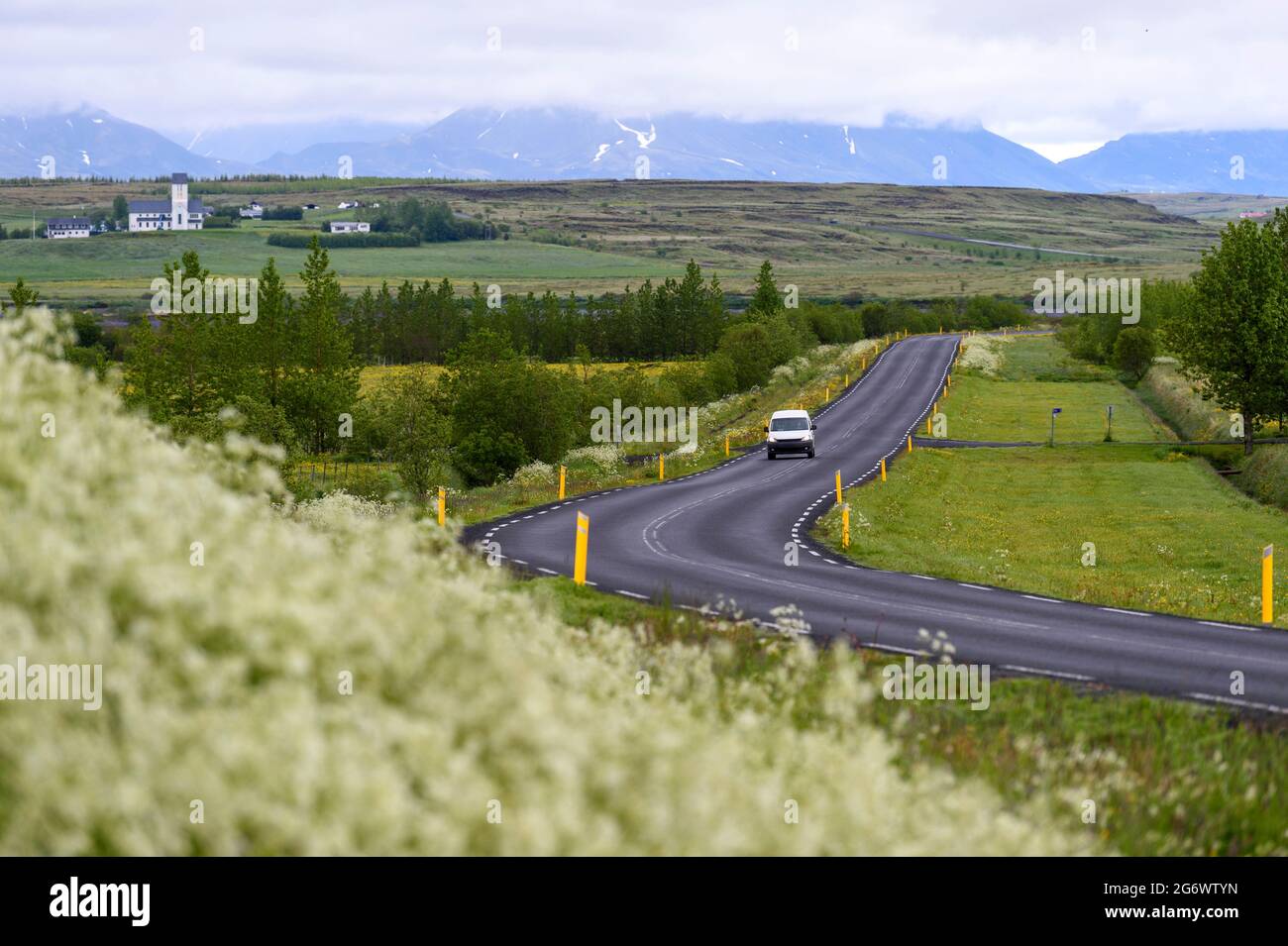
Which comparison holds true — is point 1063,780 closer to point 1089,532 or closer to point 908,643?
point 908,643

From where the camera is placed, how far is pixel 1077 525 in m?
41.7

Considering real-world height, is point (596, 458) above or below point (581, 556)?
below

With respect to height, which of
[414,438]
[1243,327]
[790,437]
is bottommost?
[790,437]

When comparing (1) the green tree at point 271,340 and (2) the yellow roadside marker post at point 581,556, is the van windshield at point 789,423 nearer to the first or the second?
(2) the yellow roadside marker post at point 581,556

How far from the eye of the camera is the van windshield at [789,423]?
54.1 m

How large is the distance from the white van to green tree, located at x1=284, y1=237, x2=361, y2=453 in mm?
36605

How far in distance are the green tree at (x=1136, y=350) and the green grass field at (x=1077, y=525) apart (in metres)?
35.5

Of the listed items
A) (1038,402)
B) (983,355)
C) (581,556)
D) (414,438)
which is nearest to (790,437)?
(414,438)

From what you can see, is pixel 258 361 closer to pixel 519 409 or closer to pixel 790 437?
pixel 519 409

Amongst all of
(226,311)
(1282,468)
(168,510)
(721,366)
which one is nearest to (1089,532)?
(1282,468)

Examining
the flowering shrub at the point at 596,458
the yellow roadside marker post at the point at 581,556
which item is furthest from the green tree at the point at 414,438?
the yellow roadside marker post at the point at 581,556

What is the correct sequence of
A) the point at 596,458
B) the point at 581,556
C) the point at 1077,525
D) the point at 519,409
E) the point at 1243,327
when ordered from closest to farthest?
the point at 581,556 < the point at 1077,525 < the point at 596,458 < the point at 1243,327 < the point at 519,409

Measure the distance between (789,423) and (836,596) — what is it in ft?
107

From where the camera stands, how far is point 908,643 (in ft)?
59.7
